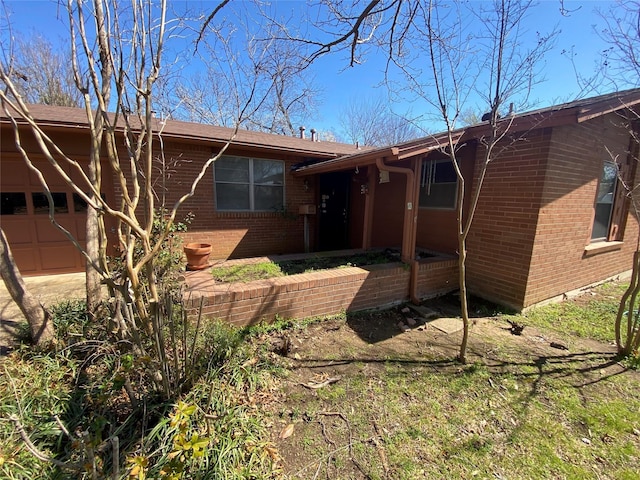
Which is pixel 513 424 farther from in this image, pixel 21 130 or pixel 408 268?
pixel 21 130

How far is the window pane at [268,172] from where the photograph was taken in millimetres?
7324

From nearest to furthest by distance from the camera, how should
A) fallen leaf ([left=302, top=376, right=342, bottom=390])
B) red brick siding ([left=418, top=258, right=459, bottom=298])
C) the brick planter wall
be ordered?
fallen leaf ([left=302, top=376, right=342, bottom=390]), the brick planter wall, red brick siding ([left=418, top=258, right=459, bottom=298])

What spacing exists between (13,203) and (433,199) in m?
8.48

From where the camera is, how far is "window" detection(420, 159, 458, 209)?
18.7ft

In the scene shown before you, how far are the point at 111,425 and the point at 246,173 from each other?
19.6 feet

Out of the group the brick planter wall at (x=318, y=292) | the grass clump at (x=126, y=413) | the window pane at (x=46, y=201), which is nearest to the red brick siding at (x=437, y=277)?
the brick planter wall at (x=318, y=292)

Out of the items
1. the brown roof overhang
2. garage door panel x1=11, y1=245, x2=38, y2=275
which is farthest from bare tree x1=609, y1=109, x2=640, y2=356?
garage door panel x1=11, y1=245, x2=38, y2=275

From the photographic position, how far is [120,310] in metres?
2.55

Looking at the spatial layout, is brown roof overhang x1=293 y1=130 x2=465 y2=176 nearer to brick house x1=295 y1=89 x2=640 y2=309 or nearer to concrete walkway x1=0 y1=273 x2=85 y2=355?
brick house x1=295 y1=89 x2=640 y2=309

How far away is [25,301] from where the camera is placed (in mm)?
2654

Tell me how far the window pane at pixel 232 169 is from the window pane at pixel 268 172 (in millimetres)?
238

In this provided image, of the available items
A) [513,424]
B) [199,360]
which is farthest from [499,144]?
[199,360]

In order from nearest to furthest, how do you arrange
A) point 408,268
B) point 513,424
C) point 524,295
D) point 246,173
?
point 513,424 → point 524,295 → point 408,268 → point 246,173

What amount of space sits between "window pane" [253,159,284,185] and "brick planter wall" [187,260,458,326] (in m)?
3.37
